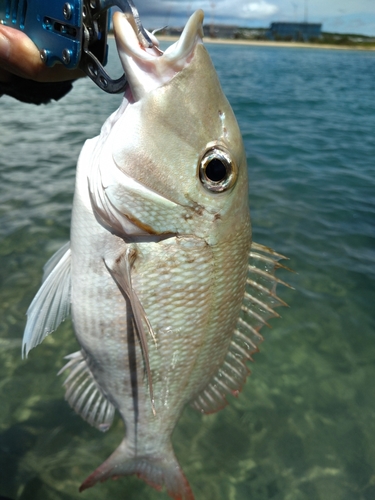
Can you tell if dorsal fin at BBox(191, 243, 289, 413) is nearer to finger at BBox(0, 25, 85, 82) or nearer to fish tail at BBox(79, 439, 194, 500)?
fish tail at BBox(79, 439, 194, 500)

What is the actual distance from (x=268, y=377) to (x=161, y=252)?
8.77 feet

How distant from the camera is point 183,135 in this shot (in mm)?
1674

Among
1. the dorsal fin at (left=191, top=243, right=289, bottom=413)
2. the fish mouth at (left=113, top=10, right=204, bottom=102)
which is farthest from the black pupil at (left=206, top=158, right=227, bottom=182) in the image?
the dorsal fin at (left=191, top=243, right=289, bottom=413)

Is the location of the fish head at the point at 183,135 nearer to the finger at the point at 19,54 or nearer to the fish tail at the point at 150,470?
the finger at the point at 19,54

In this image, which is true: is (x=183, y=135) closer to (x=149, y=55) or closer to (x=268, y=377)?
(x=149, y=55)

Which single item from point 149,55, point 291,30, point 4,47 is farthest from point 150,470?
point 291,30

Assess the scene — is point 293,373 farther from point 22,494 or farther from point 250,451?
point 22,494

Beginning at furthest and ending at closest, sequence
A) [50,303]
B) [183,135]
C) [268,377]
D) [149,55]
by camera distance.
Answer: [268,377], [50,303], [183,135], [149,55]

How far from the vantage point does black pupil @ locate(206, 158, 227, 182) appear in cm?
172

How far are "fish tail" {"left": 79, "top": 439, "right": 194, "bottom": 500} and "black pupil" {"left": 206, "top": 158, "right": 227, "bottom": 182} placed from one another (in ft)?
5.32

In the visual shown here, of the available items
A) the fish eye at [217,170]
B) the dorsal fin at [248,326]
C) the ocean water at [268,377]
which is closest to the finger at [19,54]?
the fish eye at [217,170]

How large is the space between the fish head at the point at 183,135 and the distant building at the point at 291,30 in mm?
114777

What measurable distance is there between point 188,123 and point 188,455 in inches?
109

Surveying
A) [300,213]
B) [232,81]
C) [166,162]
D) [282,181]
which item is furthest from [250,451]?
[232,81]
